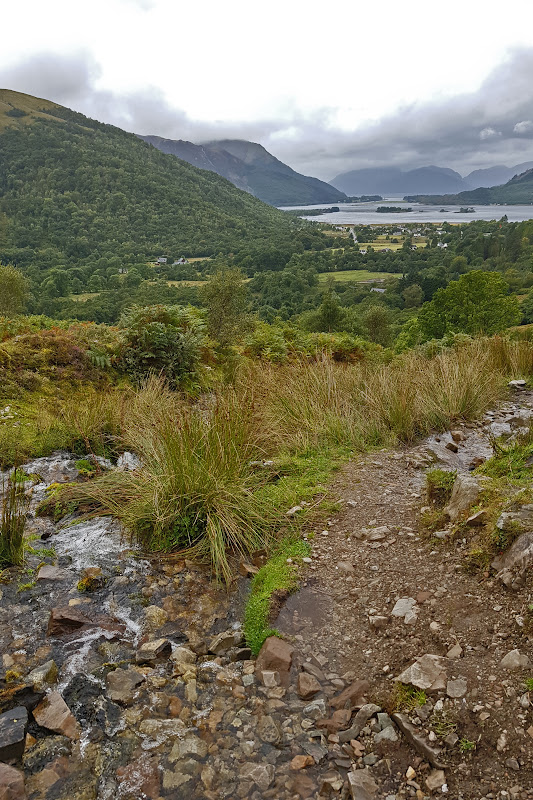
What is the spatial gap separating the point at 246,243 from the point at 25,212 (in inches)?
2195

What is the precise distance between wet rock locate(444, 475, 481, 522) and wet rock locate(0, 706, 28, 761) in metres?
3.09

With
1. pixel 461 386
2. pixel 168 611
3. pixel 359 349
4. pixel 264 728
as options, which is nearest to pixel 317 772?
pixel 264 728

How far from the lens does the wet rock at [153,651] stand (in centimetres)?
285

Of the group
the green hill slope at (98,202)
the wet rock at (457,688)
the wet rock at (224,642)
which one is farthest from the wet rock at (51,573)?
the green hill slope at (98,202)

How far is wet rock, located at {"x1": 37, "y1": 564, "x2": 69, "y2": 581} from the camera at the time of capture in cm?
361

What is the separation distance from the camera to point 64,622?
3068 millimetres

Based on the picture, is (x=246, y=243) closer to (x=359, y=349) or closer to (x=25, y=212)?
(x=25, y=212)

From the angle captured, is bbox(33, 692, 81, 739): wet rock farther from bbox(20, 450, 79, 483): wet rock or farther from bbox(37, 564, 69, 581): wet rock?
bbox(20, 450, 79, 483): wet rock

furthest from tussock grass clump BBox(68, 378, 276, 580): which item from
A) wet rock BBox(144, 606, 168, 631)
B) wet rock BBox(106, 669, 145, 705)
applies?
wet rock BBox(106, 669, 145, 705)

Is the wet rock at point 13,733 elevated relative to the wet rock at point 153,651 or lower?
elevated

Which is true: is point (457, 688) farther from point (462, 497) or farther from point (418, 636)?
point (462, 497)

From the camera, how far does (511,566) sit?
2838mm

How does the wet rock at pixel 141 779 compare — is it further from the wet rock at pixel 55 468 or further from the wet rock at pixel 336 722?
the wet rock at pixel 55 468

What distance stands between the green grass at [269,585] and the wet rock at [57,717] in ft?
3.46
